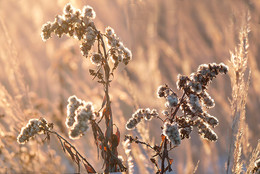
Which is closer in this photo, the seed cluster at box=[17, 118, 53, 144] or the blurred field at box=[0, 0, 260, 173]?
the seed cluster at box=[17, 118, 53, 144]

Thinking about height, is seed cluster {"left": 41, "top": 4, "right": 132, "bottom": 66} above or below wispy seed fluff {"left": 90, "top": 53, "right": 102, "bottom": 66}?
above

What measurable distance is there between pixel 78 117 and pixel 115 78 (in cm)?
107

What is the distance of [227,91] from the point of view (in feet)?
8.81

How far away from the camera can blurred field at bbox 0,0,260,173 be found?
1879 millimetres

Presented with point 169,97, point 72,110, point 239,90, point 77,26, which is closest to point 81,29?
point 77,26

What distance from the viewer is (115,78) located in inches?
81.0

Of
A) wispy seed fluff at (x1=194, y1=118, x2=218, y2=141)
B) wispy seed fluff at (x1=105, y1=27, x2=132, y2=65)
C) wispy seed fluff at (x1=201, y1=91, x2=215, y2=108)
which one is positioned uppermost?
wispy seed fluff at (x1=105, y1=27, x2=132, y2=65)

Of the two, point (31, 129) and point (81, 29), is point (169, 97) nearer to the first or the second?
point (81, 29)

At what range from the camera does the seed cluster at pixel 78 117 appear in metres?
0.98

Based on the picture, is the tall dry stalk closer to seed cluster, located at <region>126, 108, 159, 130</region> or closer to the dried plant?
the dried plant

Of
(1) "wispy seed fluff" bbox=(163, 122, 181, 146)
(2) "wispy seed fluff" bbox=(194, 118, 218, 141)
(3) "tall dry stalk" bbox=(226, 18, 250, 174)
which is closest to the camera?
(1) "wispy seed fluff" bbox=(163, 122, 181, 146)

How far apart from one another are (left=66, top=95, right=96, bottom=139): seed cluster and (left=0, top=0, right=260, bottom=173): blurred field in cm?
57

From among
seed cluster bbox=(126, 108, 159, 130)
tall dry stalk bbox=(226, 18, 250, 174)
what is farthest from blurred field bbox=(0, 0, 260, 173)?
seed cluster bbox=(126, 108, 159, 130)

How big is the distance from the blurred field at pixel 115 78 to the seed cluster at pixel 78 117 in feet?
1.87
